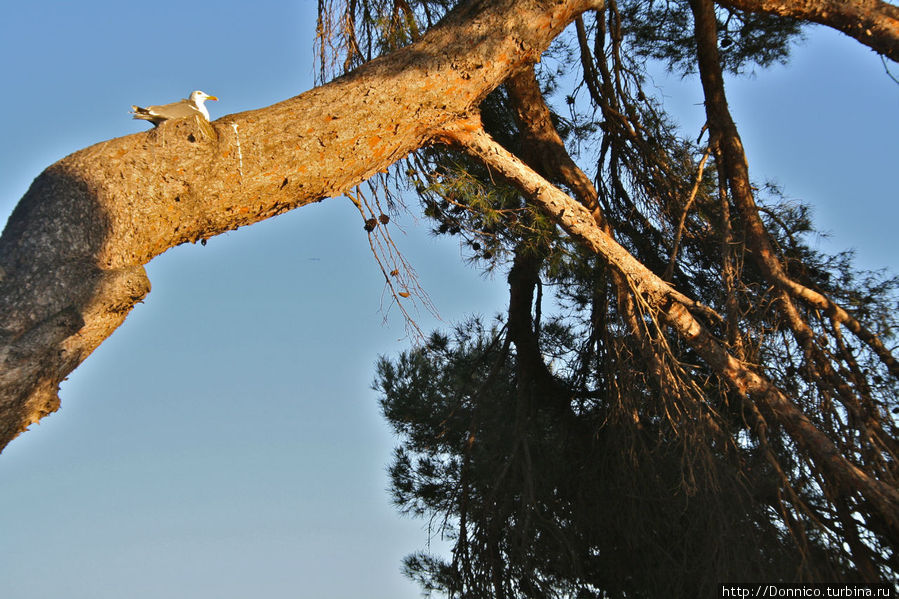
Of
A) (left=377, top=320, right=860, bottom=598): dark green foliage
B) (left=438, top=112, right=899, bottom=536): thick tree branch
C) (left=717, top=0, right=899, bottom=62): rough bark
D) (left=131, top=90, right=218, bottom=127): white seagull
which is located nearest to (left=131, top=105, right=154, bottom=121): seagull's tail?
(left=131, top=90, right=218, bottom=127): white seagull

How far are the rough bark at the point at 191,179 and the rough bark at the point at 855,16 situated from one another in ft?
3.44

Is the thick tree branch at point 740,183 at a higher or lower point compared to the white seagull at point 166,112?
higher

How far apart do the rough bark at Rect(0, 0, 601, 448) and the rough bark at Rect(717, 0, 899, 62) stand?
105cm

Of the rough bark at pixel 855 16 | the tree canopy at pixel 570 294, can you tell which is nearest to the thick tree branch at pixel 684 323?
the tree canopy at pixel 570 294

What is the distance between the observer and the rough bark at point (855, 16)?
2.82 meters

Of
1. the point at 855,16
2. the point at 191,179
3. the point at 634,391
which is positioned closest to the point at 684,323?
the point at 634,391

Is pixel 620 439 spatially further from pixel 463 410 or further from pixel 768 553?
pixel 463 410

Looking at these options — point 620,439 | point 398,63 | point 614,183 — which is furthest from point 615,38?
point 620,439

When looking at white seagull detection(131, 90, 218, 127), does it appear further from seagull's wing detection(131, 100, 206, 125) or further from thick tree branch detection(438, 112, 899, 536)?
thick tree branch detection(438, 112, 899, 536)

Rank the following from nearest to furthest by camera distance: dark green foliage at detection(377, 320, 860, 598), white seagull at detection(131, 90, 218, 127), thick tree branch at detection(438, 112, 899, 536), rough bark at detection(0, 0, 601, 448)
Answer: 1. rough bark at detection(0, 0, 601, 448)
2. white seagull at detection(131, 90, 218, 127)
3. thick tree branch at detection(438, 112, 899, 536)
4. dark green foliage at detection(377, 320, 860, 598)

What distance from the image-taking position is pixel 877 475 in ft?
8.65

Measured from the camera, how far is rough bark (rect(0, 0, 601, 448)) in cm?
183

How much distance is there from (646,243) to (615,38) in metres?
1.07

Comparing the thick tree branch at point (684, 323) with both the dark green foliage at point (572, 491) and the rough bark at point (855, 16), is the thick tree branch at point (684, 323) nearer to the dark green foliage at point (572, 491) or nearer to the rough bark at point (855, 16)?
the dark green foliage at point (572, 491)
